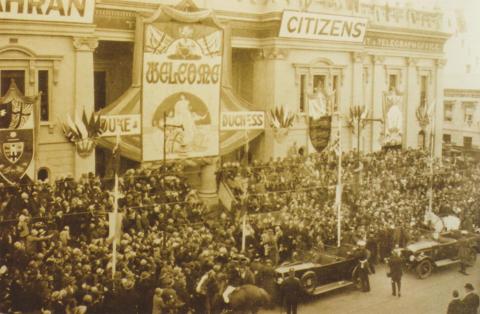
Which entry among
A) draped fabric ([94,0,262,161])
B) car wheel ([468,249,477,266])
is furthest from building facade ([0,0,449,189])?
car wheel ([468,249,477,266])

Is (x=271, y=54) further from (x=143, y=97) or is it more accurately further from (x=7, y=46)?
(x=7, y=46)

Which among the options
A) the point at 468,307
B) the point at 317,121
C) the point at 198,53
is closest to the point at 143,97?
the point at 198,53

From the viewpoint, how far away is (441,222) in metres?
16.5

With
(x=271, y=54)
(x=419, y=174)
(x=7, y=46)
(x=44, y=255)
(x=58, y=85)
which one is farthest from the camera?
(x=419, y=174)

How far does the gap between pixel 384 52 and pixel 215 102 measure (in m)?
7.25

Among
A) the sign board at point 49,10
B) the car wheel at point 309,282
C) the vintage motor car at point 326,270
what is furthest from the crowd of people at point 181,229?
the sign board at point 49,10

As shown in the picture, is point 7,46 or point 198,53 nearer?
point 7,46

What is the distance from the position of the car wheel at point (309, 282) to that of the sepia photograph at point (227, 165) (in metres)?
0.03

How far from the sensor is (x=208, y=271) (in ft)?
36.0

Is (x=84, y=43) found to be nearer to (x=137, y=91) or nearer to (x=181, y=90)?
(x=137, y=91)

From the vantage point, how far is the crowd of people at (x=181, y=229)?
9.86 metres

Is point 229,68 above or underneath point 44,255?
above

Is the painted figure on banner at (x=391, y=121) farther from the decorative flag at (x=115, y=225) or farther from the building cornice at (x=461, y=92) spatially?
the decorative flag at (x=115, y=225)

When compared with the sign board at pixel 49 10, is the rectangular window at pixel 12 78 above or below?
below
